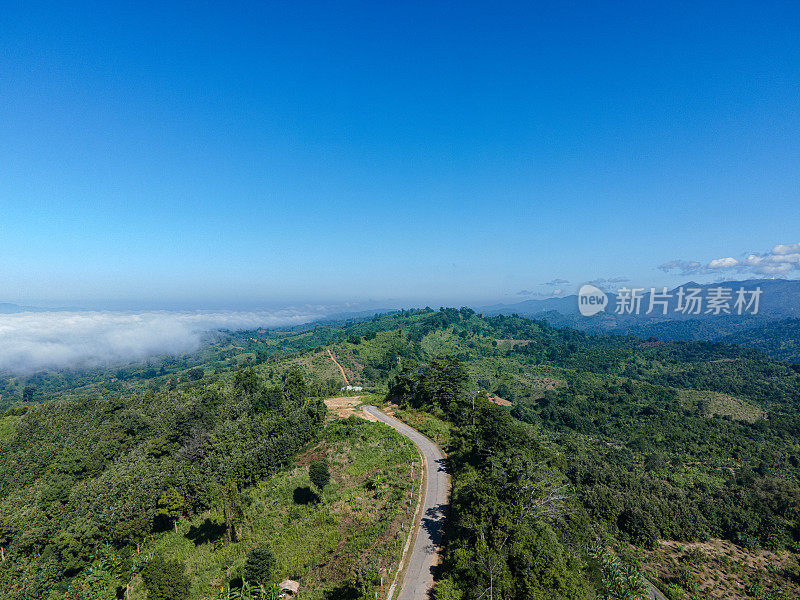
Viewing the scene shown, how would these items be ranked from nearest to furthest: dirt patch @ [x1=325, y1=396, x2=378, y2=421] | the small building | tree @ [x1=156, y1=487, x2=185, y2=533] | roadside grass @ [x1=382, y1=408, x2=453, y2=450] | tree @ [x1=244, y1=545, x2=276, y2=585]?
1. tree @ [x1=244, y1=545, x2=276, y2=585]
2. the small building
3. tree @ [x1=156, y1=487, x2=185, y2=533]
4. roadside grass @ [x1=382, y1=408, x2=453, y2=450]
5. dirt patch @ [x1=325, y1=396, x2=378, y2=421]

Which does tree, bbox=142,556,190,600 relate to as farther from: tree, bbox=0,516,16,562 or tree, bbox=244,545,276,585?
tree, bbox=0,516,16,562

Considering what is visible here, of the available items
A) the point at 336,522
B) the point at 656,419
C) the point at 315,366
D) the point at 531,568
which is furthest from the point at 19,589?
the point at 656,419

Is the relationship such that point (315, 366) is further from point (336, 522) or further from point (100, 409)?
point (336, 522)

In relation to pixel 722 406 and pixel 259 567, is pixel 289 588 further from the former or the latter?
pixel 722 406

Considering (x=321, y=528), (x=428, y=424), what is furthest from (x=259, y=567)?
(x=428, y=424)

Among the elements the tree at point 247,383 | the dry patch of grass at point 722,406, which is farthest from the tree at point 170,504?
the dry patch of grass at point 722,406

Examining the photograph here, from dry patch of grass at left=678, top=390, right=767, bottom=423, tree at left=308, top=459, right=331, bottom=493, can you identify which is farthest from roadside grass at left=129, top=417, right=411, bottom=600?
dry patch of grass at left=678, top=390, right=767, bottom=423
